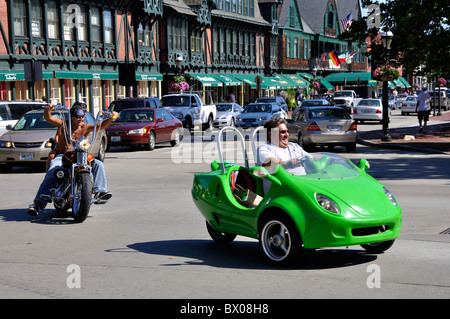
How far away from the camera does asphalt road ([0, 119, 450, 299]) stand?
20.8ft

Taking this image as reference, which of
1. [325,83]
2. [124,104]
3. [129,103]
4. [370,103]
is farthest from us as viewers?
[325,83]

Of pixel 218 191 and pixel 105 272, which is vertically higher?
pixel 218 191

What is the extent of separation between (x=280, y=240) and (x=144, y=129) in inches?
705

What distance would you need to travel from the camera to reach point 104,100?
1709 inches

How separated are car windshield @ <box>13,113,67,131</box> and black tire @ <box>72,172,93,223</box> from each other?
883 centimetres

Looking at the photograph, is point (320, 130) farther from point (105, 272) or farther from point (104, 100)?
point (104, 100)

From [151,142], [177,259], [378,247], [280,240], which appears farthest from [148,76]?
[280,240]

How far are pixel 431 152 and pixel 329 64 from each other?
66.3 m

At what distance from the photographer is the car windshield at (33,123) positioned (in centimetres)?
1896

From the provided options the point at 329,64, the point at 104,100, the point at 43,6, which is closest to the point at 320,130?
A: the point at 43,6

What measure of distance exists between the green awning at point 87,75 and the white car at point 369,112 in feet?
48.6

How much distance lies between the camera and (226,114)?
135ft

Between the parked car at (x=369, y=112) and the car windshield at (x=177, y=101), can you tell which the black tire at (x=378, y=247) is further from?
the parked car at (x=369, y=112)

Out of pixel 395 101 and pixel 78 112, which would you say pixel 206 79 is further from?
pixel 78 112
